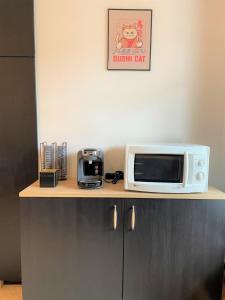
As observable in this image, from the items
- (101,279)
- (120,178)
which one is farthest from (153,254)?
(120,178)

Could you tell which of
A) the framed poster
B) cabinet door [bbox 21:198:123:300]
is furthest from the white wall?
cabinet door [bbox 21:198:123:300]

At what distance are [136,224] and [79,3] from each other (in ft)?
5.27

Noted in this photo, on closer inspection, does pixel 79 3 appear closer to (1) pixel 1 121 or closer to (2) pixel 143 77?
(2) pixel 143 77

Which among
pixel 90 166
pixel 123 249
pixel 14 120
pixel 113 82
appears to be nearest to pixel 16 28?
pixel 14 120

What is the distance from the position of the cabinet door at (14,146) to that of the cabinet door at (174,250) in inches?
36.3

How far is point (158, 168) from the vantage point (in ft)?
5.25

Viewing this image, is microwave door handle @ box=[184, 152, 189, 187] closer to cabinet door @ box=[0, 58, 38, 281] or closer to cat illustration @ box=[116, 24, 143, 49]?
cat illustration @ box=[116, 24, 143, 49]

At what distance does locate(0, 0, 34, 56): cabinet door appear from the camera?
1841 mm

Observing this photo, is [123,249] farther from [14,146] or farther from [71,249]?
[14,146]

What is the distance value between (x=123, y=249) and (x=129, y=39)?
1.47m

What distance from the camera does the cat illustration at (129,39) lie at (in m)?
1.86

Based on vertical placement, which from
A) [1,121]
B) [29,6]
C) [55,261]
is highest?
[29,6]

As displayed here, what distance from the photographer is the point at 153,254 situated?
5.13ft

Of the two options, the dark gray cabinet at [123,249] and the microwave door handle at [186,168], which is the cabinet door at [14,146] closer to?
the dark gray cabinet at [123,249]
